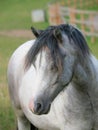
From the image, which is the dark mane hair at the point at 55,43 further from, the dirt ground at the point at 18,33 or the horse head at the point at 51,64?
the dirt ground at the point at 18,33

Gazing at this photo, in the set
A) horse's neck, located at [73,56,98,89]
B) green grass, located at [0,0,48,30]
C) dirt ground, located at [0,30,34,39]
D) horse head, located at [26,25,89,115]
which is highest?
horse head, located at [26,25,89,115]

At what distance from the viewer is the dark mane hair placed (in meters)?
5.09

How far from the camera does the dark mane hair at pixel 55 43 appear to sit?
509 centimetres

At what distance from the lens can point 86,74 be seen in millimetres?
5484

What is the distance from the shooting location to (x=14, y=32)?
2459 centimetres

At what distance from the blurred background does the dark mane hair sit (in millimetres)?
3108

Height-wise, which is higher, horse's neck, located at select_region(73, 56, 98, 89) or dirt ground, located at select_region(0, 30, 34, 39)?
horse's neck, located at select_region(73, 56, 98, 89)

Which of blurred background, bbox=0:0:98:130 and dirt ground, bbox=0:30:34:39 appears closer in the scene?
blurred background, bbox=0:0:98:130

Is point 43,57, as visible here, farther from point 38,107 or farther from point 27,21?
point 27,21

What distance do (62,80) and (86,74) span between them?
50cm

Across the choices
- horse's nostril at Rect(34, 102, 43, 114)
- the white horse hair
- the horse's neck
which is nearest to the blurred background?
the white horse hair

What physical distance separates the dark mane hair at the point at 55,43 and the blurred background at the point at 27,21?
122 inches

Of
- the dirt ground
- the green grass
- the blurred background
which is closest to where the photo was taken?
the blurred background

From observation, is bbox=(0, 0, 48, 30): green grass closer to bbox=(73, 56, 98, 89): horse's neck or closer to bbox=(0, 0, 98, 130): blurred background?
bbox=(0, 0, 98, 130): blurred background
